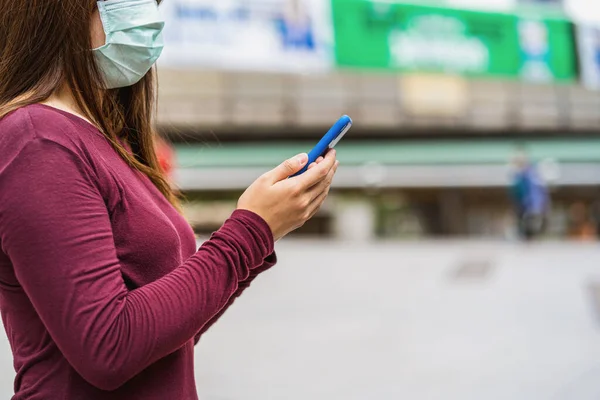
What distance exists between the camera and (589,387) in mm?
4199

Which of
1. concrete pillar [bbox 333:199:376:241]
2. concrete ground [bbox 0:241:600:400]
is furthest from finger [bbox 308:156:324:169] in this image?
concrete pillar [bbox 333:199:376:241]

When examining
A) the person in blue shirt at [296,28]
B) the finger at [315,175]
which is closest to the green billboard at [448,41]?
the person in blue shirt at [296,28]

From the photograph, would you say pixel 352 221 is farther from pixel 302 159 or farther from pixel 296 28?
pixel 302 159

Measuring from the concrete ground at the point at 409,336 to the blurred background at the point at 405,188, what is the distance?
24mm

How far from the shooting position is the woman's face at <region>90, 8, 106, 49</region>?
112cm

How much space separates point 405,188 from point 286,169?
1822 cm

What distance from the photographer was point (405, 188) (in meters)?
19.1

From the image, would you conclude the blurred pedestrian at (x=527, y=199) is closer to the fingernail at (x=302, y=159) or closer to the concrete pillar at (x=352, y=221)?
the concrete pillar at (x=352, y=221)

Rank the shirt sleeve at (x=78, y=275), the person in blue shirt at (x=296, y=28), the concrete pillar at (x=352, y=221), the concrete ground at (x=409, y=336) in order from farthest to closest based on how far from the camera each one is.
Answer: the concrete pillar at (x=352, y=221) < the person in blue shirt at (x=296, y=28) < the concrete ground at (x=409, y=336) < the shirt sleeve at (x=78, y=275)

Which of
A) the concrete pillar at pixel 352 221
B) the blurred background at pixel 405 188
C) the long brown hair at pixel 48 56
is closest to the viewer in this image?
the long brown hair at pixel 48 56

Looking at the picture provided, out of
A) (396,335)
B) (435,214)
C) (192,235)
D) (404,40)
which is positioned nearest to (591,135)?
(435,214)

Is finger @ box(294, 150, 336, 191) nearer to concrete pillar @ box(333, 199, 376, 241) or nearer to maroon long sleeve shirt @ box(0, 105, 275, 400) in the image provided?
maroon long sleeve shirt @ box(0, 105, 275, 400)

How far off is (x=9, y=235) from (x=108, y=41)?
1.23 feet

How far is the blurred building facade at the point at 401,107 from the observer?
1317 centimetres
